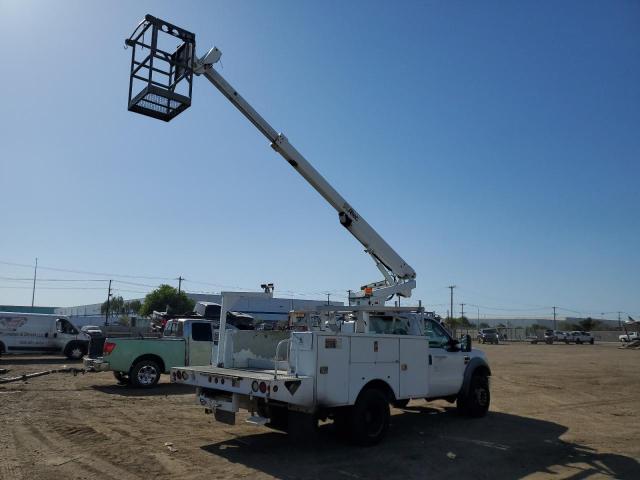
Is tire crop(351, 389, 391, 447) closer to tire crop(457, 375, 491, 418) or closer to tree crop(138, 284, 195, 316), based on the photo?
tire crop(457, 375, 491, 418)

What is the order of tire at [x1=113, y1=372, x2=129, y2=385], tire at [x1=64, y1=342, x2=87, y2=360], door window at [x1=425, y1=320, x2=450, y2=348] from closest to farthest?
door window at [x1=425, y1=320, x2=450, y2=348]
tire at [x1=113, y1=372, x2=129, y2=385]
tire at [x1=64, y1=342, x2=87, y2=360]

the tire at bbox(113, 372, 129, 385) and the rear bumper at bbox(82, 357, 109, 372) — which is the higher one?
the rear bumper at bbox(82, 357, 109, 372)

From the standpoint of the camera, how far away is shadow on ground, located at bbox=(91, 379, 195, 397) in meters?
13.5

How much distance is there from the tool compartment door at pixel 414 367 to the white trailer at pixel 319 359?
0.02 metres

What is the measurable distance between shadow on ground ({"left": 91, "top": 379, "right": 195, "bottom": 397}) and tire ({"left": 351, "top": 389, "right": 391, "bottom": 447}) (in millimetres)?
7371

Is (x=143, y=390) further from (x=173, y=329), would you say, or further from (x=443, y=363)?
(x=443, y=363)

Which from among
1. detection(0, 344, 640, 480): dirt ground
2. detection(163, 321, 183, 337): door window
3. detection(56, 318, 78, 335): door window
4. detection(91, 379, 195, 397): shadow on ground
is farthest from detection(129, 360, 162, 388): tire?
detection(56, 318, 78, 335): door window

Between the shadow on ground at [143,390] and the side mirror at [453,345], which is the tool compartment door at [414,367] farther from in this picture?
the shadow on ground at [143,390]

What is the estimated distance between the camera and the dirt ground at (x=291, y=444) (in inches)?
258

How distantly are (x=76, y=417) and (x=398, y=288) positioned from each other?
23.3 feet

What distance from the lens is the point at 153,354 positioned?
14.8 m

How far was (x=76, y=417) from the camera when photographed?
32.1 feet

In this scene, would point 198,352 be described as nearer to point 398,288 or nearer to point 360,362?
point 398,288

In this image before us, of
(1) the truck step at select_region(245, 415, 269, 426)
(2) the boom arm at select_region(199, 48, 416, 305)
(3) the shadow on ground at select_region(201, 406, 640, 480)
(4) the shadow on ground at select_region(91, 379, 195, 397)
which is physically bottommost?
(4) the shadow on ground at select_region(91, 379, 195, 397)
